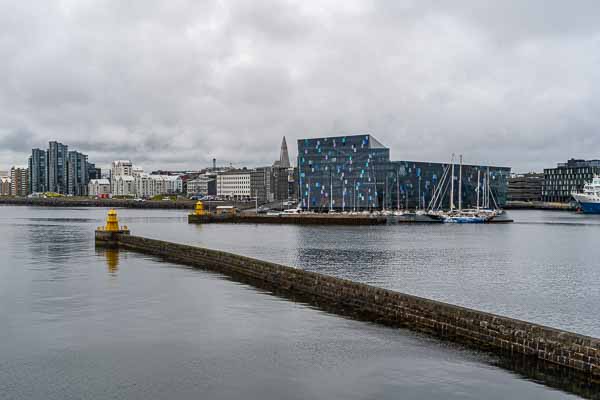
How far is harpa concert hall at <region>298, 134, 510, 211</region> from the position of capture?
126 metres

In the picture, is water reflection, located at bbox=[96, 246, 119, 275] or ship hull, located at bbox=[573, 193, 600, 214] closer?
water reflection, located at bbox=[96, 246, 119, 275]

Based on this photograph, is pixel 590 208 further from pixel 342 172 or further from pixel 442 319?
pixel 442 319

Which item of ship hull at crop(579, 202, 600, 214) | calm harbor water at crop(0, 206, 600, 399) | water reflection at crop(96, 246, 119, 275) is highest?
ship hull at crop(579, 202, 600, 214)

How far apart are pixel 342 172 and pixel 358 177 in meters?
3.61

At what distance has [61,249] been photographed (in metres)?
52.6

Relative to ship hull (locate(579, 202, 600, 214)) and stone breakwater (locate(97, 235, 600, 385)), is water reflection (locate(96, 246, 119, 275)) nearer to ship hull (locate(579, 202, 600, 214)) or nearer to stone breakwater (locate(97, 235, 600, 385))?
stone breakwater (locate(97, 235, 600, 385))

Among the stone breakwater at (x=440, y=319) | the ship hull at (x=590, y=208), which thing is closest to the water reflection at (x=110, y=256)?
the stone breakwater at (x=440, y=319)

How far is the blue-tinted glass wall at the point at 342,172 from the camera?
4963 inches

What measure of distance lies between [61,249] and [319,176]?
8234 centimetres

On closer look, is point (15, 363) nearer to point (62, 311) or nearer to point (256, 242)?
point (62, 311)

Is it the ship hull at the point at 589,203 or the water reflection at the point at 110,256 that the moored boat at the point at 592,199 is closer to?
the ship hull at the point at 589,203

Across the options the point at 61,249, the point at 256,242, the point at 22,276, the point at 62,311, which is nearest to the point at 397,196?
the point at 256,242

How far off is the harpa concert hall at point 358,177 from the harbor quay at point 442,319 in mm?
92598

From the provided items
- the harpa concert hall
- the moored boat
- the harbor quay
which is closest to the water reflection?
the harbor quay
